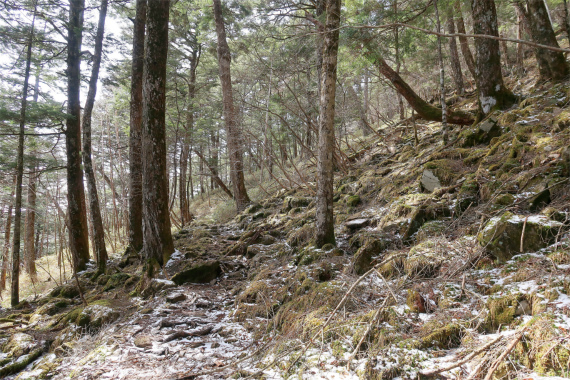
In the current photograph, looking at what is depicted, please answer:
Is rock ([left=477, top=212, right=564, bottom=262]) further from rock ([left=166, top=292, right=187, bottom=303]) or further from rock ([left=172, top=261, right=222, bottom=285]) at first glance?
rock ([left=172, top=261, right=222, bottom=285])

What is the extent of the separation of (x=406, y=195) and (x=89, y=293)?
23.1 feet

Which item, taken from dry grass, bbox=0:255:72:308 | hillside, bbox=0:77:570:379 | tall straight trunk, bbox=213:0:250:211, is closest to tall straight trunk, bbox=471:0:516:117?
hillside, bbox=0:77:570:379

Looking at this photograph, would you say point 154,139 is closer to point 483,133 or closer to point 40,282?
point 483,133

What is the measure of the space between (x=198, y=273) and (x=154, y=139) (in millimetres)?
2884

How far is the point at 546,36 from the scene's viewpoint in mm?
6043

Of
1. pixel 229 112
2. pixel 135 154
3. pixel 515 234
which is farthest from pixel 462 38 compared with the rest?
pixel 135 154

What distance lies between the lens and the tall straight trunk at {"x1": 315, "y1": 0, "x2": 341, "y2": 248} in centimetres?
452

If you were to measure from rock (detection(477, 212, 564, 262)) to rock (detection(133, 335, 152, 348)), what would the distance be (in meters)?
3.96

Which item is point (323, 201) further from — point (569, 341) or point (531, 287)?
point (569, 341)

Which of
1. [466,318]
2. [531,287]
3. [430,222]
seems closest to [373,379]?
[466,318]

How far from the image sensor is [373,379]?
2123 millimetres

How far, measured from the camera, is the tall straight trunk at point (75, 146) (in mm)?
8172

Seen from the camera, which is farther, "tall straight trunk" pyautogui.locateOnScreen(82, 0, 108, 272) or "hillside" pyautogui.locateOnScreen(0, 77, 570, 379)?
"tall straight trunk" pyautogui.locateOnScreen(82, 0, 108, 272)

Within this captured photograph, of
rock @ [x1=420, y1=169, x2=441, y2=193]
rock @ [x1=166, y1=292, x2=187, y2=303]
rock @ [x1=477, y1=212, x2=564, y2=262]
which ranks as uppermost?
rock @ [x1=420, y1=169, x2=441, y2=193]
